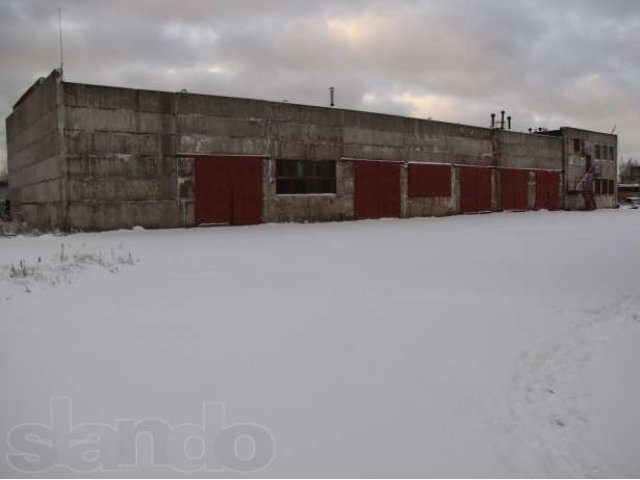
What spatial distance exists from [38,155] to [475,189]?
76.7 ft

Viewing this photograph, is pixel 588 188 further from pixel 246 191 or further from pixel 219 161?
pixel 219 161

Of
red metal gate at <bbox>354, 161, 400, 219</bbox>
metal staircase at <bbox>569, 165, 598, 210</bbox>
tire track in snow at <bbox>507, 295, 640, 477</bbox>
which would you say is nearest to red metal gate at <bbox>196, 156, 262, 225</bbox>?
red metal gate at <bbox>354, 161, 400, 219</bbox>

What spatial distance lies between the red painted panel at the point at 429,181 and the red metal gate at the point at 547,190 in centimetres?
1060

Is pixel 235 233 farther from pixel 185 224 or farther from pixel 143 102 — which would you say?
pixel 143 102

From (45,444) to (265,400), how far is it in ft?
5.75

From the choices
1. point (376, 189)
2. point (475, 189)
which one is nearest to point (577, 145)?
point (475, 189)

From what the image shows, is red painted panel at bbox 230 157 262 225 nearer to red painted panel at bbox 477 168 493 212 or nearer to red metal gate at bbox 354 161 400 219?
red metal gate at bbox 354 161 400 219

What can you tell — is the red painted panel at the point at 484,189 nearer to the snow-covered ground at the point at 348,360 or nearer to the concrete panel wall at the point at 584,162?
the concrete panel wall at the point at 584,162

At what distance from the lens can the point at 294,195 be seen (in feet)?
80.2

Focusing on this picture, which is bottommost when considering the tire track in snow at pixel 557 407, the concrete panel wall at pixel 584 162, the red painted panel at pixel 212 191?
the tire track in snow at pixel 557 407

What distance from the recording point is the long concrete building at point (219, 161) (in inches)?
779

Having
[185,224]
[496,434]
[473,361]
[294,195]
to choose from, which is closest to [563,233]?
[294,195]

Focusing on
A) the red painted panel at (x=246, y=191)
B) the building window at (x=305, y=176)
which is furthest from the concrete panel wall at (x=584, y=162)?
the red painted panel at (x=246, y=191)

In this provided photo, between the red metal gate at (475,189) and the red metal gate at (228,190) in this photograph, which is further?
the red metal gate at (475,189)
